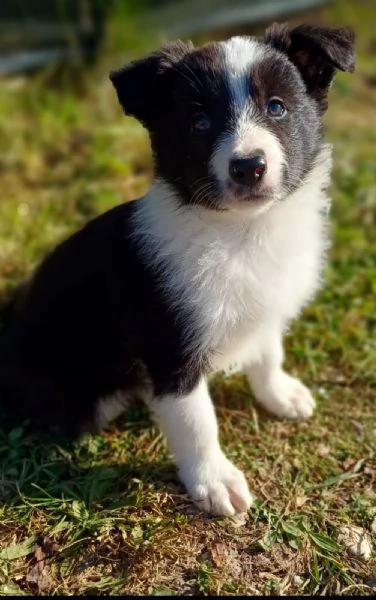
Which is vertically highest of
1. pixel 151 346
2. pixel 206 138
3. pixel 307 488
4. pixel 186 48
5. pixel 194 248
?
pixel 186 48

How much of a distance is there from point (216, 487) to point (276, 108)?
1.58 m

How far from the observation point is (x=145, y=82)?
9.83 ft

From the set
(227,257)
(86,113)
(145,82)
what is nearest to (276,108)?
(145,82)

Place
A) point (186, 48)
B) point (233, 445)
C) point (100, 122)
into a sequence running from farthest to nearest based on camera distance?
point (100, 122), point (233, 445), point (186, 48)

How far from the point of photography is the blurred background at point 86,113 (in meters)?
5.37

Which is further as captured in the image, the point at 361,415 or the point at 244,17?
the point at 244,17

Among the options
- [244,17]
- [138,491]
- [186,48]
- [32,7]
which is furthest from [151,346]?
[244,17]

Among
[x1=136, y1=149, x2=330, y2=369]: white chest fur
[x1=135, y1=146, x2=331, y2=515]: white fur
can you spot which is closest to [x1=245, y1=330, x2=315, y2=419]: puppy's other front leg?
[x1=135, y1=146, x2=331, y2=515]: white fur

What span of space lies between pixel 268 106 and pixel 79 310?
124cm

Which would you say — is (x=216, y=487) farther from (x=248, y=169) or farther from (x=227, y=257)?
(x=248, y=169)

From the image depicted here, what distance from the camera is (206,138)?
2.92 meters

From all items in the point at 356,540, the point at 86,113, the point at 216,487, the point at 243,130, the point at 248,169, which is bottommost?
the point at 356,540

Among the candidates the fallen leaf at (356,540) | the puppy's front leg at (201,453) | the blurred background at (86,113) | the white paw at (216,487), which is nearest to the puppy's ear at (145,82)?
the puppy's front leg at (201,453)

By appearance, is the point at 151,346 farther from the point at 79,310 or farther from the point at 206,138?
the point at 206,138
